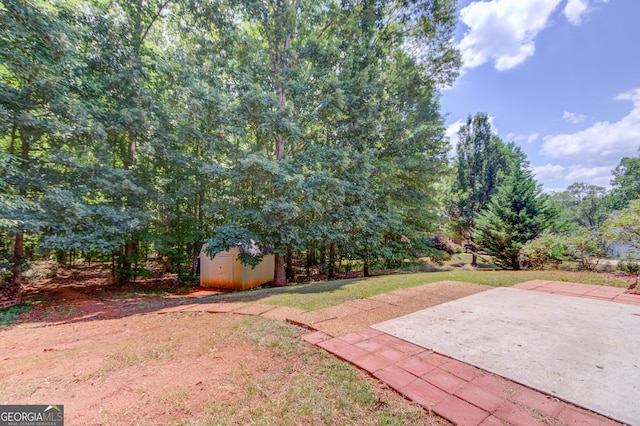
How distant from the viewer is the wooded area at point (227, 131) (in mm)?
6742

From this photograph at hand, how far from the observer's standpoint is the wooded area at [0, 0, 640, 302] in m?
6.74

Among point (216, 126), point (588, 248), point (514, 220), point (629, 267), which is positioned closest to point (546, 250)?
point (588, 248)

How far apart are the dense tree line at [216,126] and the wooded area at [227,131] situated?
6 cm

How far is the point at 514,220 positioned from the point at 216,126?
11888 millimetres

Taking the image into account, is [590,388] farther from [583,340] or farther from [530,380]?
[583,340]

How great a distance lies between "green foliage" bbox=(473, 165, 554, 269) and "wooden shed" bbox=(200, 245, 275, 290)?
390 inches

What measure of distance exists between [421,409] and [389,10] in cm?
1422

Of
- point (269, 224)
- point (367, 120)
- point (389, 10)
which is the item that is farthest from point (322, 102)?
point (389, 10)

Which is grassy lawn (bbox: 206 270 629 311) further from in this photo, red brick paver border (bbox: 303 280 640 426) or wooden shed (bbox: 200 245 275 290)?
wooden shed (bbox: 200 245 275 290)

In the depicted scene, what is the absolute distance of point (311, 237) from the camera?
8.70 meters

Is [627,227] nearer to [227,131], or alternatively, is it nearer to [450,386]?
[450,386]

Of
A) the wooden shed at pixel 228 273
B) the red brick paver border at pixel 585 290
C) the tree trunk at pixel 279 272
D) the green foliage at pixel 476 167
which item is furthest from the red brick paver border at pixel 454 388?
the green foliage at pixel 476 167

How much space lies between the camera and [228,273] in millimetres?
11117

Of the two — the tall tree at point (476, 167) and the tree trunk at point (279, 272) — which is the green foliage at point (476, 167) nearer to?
the tall tree at point (476, 167)
